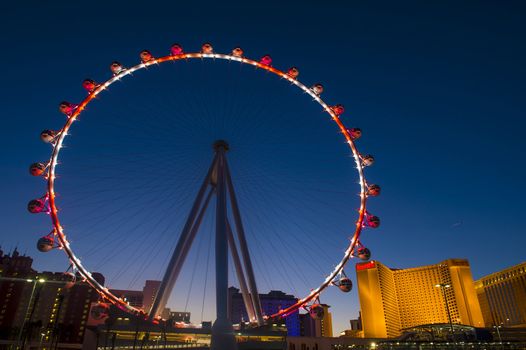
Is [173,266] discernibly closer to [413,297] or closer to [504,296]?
[413,297]

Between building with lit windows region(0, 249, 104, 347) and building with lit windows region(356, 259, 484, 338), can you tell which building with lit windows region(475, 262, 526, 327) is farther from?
building with lit windows region(0, 249, 104, 347)

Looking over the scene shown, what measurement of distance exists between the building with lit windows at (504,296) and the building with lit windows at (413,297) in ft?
37.5

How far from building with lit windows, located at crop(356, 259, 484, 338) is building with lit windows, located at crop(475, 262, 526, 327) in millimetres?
11420

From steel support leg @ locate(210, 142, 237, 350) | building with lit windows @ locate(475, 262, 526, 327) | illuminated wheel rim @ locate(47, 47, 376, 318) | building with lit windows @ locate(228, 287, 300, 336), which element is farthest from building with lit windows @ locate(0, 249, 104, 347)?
building with lit windows @ locate(475, 262, 526, 327)

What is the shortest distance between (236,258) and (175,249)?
5.89 m

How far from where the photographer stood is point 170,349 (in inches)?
1718

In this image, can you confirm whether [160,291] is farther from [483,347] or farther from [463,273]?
[463,273]

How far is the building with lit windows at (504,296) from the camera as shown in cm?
11606

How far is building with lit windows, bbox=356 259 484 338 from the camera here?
118m

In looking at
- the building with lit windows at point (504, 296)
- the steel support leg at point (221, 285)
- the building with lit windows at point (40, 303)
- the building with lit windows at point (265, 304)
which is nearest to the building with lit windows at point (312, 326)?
the building with lit windows at point (265, 304)

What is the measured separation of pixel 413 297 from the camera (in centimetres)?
13638

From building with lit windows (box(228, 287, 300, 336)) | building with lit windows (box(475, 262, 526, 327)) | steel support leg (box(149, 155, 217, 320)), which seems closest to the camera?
steel support leg (box(149, 155, 217, 320))

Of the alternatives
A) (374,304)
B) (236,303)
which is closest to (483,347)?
(374,304)

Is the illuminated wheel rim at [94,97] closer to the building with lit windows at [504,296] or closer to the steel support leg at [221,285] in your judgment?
the steel support leg at [221,285]
